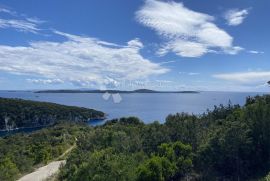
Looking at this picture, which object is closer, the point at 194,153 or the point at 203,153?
the point at 203,153

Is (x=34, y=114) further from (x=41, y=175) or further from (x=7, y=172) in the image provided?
(x=7, y=172)

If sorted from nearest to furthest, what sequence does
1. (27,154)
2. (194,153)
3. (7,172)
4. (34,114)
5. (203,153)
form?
(203,153) → (194,153) → (7,172) → (27,154) → (34,114)

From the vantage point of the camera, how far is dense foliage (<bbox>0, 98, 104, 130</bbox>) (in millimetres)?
146938

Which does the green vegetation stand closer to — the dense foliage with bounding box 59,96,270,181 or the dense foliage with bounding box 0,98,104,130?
the dense foliage with bounding box 59,96,270,181

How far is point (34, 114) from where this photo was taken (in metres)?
152

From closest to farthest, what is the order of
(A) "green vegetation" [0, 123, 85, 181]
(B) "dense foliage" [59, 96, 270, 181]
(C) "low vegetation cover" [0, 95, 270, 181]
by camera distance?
(C) "low vegetation cover" [0, 95, 270, 181] < (B) "dense foliage" [59, 96, 270, 181] < (A) "green vegetation" [0, 123, 85, 181]

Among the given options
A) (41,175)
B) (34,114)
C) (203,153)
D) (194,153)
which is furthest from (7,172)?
(34,114)

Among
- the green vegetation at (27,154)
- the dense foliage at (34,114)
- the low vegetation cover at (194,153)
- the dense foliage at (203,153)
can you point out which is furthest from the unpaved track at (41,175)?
the dense foliage at (34,114)

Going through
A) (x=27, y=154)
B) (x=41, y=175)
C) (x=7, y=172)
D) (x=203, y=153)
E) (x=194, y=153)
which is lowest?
(x=27, y=154)

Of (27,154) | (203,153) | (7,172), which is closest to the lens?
(203,153)

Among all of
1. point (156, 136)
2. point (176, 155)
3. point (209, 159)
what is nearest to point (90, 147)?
point (156, 136)

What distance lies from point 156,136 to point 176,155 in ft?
16.8

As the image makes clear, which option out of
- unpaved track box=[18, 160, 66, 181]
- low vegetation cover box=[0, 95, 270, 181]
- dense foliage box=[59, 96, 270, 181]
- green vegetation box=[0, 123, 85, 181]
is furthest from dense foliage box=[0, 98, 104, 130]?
dense foliage box=[59, 96, 270, 181]

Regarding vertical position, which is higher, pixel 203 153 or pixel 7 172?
pixel 203 153
